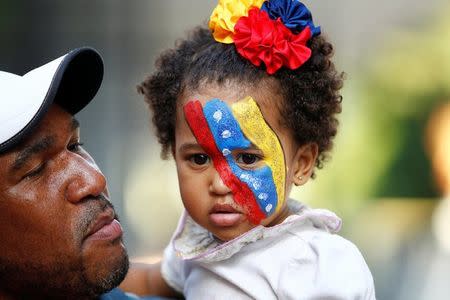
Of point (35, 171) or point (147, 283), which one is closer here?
point (35, 171)

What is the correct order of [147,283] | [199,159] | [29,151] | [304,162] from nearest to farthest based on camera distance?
[29,151]
[199,159]
[304,162]
[147,283]

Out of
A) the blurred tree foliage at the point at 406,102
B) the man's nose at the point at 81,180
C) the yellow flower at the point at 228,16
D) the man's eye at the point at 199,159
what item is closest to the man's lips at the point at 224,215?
the man's eye at the point at 199,159

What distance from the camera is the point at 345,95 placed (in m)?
8.95

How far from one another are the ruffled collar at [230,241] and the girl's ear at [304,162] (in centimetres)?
11

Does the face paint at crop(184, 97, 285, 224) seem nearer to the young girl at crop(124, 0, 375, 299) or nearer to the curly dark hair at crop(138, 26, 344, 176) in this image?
the young girl at crop(124, 0, 375, 299)

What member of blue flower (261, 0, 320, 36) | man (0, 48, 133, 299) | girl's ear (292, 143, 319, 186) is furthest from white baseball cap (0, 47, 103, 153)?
girl's ear (292, 143, 319, 186)

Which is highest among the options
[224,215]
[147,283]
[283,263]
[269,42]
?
[269,42]

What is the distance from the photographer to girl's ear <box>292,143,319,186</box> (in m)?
2.98

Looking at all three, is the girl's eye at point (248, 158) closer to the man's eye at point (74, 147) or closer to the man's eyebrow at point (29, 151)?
the man's eye at point (74, 147)

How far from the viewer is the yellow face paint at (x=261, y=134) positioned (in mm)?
2750

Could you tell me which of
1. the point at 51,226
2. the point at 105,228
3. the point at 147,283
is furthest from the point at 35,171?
the point at 147,283

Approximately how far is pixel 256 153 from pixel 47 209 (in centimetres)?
79

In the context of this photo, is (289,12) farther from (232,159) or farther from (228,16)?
(232,159)

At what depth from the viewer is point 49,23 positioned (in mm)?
8891
